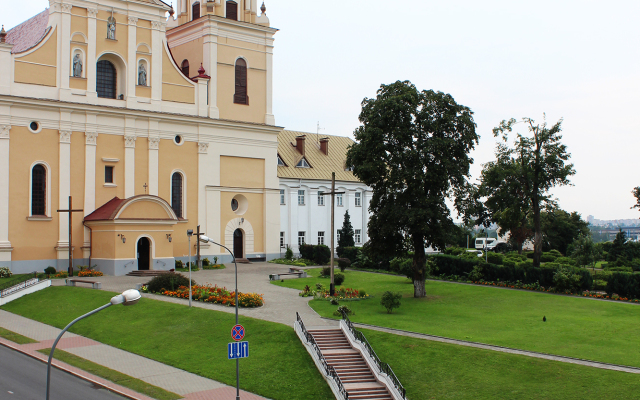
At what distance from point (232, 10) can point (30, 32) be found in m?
15.9

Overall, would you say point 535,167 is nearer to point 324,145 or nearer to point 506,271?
point 506,271

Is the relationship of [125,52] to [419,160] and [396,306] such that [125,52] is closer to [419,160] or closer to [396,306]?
[419,160]

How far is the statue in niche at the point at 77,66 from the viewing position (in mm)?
44719

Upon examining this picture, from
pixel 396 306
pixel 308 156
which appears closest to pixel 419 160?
pixel 396 306

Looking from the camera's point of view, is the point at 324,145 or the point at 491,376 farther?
the point at 324,145

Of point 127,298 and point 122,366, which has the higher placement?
point 127,298

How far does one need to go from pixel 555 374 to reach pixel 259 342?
11127 millimetres

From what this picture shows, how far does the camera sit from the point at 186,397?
20.7 metres

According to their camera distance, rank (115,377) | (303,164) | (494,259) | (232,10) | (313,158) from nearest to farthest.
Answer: (115,377), (494,259), (232,10), (303,164), (313,158)

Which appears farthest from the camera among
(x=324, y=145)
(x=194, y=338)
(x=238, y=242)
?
(x=324, y=145)

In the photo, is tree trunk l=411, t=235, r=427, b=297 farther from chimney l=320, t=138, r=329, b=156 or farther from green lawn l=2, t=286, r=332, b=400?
chimney l=320, t=138, r=329, b=156

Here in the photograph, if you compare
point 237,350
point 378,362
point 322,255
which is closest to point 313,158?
point 322,255

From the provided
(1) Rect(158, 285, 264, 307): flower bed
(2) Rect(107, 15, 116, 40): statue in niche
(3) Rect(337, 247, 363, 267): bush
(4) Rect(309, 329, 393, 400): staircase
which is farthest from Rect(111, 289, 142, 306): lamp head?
(3) Rect(337, 247, 363, 267): bush

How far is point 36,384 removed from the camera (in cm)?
2066
